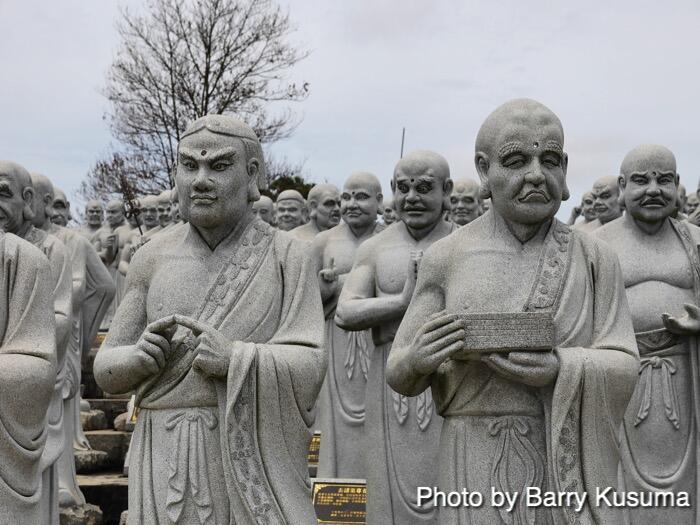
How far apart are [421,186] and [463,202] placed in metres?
4.33

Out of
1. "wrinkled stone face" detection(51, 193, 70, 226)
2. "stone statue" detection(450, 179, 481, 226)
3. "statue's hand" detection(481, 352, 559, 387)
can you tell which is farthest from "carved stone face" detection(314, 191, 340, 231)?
"statue's hand" detection(481, 352, 559, 387)

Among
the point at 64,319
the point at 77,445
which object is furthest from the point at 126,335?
the point at 77,445

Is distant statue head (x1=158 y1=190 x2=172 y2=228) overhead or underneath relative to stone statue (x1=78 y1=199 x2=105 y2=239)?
underneath

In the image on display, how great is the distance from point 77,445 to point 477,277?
961 cm

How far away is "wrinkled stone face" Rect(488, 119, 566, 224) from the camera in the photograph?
590cm

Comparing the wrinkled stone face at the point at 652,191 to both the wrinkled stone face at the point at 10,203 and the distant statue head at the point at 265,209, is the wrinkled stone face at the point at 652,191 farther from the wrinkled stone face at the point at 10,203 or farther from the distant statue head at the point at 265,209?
the distant statue head at the point at 265,209

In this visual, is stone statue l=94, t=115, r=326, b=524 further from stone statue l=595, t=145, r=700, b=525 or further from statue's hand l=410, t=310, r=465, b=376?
stone statue l=595, t=145, r=700, b=525

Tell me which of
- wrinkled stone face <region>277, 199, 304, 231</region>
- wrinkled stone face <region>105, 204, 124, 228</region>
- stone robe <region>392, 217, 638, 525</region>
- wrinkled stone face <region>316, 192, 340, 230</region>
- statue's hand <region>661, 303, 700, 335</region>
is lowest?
stone robe <region>392, 217, 638, 525</region>

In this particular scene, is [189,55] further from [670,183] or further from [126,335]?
[126,335]

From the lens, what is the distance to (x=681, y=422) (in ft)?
29.8

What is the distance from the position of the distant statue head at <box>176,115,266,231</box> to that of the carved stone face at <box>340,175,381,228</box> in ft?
17.3

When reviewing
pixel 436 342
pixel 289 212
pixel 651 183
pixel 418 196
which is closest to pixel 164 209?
pixel 289 212

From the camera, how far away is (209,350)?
19.6ft

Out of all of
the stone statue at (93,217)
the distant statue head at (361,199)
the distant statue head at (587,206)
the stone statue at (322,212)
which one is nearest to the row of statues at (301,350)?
the distant statue head at (361,199)
